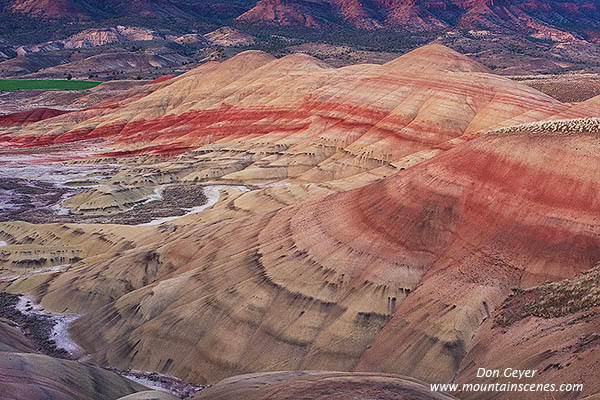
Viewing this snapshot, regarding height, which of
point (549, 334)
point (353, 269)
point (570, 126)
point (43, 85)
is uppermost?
point (570, 126)

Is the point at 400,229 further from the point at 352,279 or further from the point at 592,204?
the point at 592,204

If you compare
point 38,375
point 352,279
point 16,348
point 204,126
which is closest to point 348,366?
point 352,279

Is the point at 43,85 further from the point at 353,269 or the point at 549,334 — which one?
the point at 549,334

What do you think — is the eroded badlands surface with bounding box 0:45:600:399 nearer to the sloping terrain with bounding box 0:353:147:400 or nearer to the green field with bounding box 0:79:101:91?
the sloping terrain with bounding box 0:353:147:400

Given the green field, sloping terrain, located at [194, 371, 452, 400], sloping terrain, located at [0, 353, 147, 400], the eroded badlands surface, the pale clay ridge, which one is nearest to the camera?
sloping terrain, located at [194, 371, 452, 400]

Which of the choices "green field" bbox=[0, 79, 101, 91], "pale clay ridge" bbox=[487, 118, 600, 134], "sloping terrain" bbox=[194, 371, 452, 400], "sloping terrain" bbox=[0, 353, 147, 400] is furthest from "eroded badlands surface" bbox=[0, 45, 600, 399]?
"green field" bbox=[0, 79, 101, 91]

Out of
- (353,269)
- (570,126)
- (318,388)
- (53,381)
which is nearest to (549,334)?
(318,388)

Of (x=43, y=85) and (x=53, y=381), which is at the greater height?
(x=53, y=381)

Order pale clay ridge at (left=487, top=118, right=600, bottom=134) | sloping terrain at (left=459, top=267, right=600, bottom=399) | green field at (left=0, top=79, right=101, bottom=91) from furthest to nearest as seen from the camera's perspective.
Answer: green field at (left=0, top=79, right=101, bottom=91), pale clay ridge at (left=487, top=118, right=600, bottom=134), sloping terrain at (left=459, top=267, right=600, bottom=399)

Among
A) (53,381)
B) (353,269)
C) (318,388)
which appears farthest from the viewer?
(353,269)
